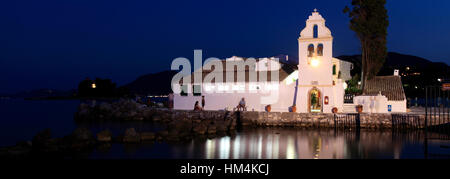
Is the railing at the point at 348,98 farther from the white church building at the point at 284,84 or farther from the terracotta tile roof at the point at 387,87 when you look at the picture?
the terracotta tile roof at the point at 387,87

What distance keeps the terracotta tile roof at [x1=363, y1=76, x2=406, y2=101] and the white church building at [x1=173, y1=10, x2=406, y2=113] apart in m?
2.20

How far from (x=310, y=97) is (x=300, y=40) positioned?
4958 millimetres

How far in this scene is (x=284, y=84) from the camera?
30594 millimetres

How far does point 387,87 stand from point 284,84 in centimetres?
1004

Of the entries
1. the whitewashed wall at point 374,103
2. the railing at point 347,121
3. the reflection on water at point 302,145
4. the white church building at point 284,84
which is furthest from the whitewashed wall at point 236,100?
the whitewashed wall at point 374,103

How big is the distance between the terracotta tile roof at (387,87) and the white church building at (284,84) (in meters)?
2.20

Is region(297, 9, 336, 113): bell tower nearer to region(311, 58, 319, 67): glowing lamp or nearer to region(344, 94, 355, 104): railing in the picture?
region(311, 58, 319, 67): glowing lamp

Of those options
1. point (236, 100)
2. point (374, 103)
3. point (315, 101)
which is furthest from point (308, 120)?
point (236, 100)

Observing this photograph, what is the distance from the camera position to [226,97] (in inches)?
1314

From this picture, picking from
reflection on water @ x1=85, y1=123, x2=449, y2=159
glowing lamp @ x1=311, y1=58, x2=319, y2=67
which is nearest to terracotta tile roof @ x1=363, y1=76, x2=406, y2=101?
reflection on water @ x1=85, y1=123, x2=449, y2=159

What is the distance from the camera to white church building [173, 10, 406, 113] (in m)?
27.6

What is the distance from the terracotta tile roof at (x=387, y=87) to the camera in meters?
29.6

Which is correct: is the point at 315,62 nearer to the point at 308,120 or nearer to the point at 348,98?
the point at 308,120

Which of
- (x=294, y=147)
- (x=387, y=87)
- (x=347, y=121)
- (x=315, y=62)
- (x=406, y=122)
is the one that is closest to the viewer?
(x=294, y=147)
